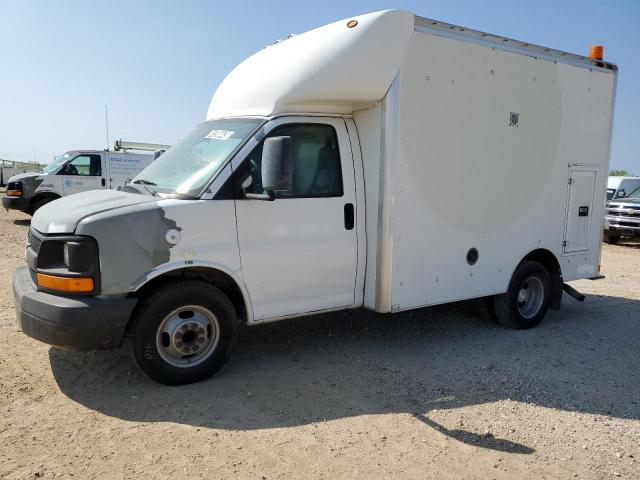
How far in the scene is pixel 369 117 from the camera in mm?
4945

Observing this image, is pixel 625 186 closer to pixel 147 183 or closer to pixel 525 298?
pixel 525 298

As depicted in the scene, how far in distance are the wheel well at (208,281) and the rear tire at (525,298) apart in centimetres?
317

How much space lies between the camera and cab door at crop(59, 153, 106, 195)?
1501 centimetres

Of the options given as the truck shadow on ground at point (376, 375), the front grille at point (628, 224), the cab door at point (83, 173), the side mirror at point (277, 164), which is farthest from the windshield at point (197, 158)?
the front grille at point (628, 224)

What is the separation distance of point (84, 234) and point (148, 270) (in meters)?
0.52

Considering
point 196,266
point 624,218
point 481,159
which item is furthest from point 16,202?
point 624,218

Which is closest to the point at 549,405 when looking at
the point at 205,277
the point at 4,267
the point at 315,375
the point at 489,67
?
the point at 315,375

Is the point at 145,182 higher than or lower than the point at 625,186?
higher

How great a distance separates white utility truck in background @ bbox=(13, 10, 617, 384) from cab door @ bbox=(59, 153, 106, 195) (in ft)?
35.9

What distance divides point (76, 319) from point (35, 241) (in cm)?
94

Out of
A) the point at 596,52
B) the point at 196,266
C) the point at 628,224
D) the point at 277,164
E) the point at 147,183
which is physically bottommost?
the point at 628,224

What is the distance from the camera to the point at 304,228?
4652 mm

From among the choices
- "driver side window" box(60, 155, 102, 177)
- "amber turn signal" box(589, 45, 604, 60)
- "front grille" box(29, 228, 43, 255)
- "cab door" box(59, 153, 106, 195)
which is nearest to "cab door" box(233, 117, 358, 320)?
"front grille" box(29, 228, 43, 255)

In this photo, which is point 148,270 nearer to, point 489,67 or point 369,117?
point 369,117
